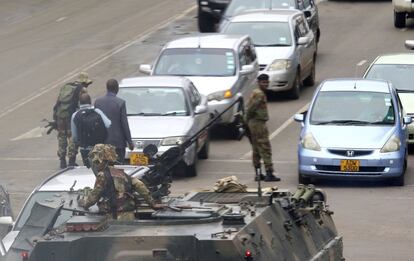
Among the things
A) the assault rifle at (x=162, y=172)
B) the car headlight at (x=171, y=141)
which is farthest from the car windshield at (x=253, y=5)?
the assault rifle at (x=162, y=172)

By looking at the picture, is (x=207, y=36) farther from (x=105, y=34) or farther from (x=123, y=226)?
(x=123, y=226)

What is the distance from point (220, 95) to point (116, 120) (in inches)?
240

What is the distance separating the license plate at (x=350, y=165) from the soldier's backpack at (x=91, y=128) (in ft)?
13.3

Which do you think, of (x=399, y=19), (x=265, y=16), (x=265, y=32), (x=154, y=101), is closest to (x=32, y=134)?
(x=154, y=101)

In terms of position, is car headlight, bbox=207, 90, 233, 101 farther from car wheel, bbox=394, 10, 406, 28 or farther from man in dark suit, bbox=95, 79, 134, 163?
car wheel, bbox=394, 10, 406, 28

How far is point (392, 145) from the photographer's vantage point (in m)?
22.0

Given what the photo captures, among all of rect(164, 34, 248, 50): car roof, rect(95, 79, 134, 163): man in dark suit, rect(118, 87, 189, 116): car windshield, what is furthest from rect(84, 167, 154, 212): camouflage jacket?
rect(164, 34, 248, 50): car roof

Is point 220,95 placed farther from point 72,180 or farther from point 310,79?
point 72,180

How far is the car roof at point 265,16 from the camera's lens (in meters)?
31.1

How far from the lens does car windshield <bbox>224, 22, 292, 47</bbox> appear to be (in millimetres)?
30547

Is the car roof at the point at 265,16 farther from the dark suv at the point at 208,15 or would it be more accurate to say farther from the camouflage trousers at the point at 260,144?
the camouflage trousers at the point at 260,144

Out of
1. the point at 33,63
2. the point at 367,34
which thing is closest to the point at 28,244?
the point at 33,63

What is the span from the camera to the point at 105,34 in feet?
126

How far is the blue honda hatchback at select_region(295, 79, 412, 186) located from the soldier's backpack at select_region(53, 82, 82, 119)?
141 inches
